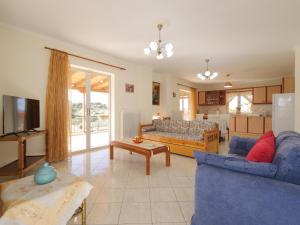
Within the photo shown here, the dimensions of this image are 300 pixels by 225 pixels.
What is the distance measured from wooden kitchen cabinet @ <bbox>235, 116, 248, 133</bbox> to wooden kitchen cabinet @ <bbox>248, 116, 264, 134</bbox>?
0.48ft

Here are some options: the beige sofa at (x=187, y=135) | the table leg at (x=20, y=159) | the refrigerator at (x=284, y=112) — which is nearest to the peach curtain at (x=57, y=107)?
the table leg at (x=20, y=159)

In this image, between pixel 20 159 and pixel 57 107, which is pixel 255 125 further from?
pixel 20 159

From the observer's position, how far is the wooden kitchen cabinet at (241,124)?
281 inches

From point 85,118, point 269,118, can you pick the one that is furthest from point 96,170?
point 269,118

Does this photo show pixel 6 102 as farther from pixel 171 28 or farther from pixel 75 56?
pixel 171 28

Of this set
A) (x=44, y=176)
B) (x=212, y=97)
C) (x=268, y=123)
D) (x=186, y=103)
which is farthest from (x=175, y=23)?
(x=212, y=97)

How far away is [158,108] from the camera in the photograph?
686cm

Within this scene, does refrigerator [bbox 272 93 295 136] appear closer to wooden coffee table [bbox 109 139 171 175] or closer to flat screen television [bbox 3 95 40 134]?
wooden coffee table [bbox 109 139 171 175]

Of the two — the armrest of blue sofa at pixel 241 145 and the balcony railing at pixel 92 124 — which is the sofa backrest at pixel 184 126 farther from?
the balcony railing at pixel 92 124

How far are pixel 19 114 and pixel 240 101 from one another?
29.2 feet

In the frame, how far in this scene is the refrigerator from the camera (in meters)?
4.53

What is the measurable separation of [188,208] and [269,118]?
621 cm

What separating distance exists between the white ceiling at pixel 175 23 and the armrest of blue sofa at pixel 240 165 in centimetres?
204

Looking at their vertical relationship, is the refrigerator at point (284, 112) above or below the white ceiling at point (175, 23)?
below
